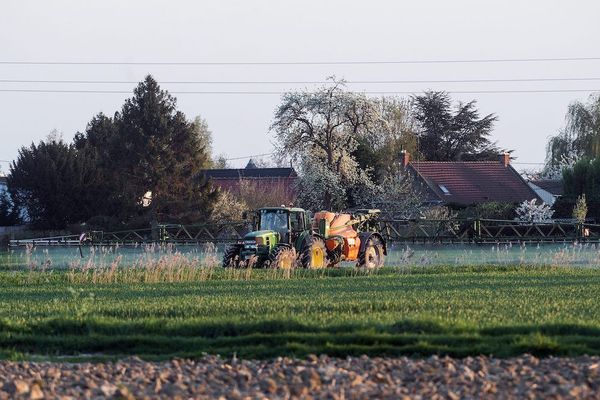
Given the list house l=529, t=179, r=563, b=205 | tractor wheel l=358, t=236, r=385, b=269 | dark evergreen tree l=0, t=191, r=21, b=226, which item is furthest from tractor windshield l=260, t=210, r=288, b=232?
house l=529, t=179, r=563, b=205

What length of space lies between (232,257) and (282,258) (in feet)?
10.9

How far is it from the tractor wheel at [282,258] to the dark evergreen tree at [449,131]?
62.1 m

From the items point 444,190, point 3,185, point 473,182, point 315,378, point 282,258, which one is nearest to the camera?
point 315,378

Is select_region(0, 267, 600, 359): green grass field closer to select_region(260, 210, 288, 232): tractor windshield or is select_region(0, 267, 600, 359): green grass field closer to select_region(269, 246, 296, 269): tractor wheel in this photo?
select_region(269, 246, 296, 269): tractor wheel

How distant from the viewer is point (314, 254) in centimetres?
3900

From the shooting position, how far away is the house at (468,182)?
7694 cm

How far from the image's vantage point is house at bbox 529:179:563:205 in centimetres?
8481

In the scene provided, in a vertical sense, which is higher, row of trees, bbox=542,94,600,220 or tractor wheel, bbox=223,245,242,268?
row of trees, bbox=542,94,600,220

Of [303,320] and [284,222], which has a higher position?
[284,222]

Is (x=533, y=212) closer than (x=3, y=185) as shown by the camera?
Yes

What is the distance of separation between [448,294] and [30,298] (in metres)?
9.64

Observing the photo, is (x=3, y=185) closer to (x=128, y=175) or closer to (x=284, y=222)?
(x=128, y=175)

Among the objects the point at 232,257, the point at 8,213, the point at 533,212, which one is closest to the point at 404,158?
the point at 533,212

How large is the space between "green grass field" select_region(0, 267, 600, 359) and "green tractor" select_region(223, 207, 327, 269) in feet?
31.0
